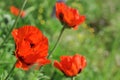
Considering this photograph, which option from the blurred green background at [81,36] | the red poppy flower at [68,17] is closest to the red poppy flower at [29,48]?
the blurred green background at [81,36]

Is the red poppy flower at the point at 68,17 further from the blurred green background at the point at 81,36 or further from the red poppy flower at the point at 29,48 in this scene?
the red poppy flower at the point at 29,48

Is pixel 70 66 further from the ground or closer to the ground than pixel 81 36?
further from the ground

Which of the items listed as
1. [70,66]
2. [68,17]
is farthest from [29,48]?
[68,17]

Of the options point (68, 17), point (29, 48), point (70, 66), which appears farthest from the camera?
point (68, 17)

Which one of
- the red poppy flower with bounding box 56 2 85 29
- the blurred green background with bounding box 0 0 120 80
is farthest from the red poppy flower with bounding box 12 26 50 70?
the red poppy flower with bounding box 56 2 85 29

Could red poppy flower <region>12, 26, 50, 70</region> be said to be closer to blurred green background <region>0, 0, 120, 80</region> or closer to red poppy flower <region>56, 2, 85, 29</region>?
blurred green background <region>0, 0, 120, 80</region>

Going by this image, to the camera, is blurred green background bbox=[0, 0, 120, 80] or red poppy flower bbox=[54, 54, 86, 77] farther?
blurred green background bbox=[0, 0, 120, 80]

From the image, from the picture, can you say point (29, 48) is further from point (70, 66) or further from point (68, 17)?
point (68, 17)
